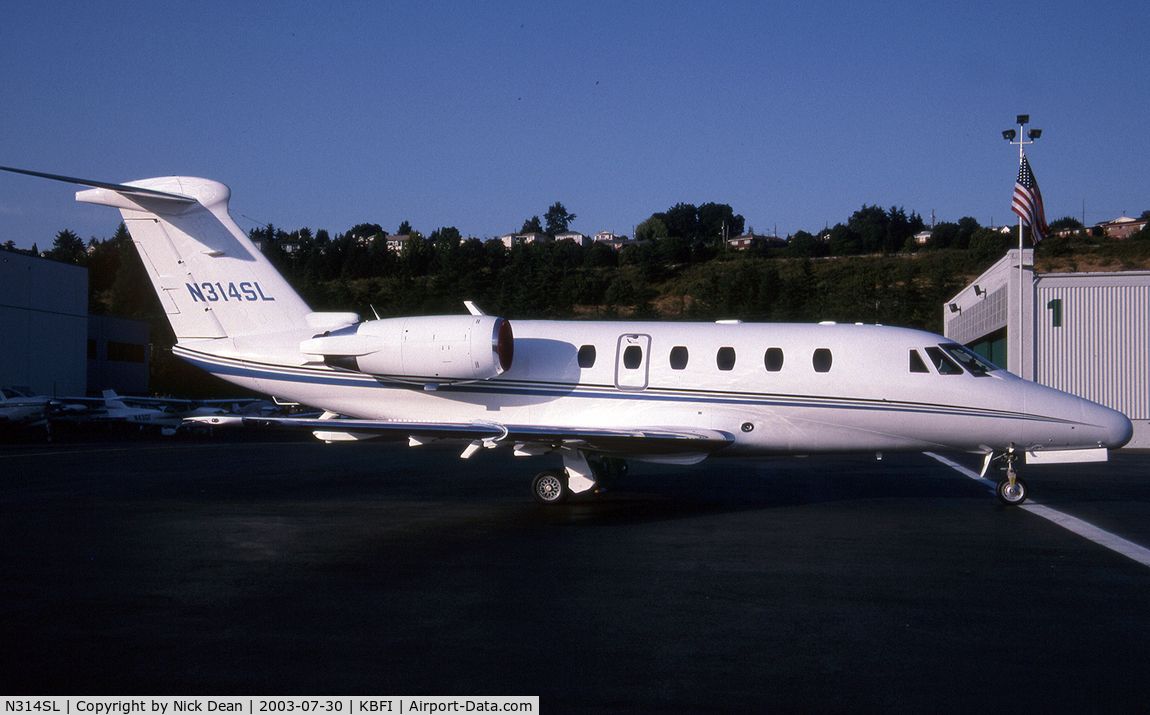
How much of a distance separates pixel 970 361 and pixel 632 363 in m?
5.11

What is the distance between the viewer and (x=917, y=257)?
89.8 m

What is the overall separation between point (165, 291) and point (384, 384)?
400 centimetres

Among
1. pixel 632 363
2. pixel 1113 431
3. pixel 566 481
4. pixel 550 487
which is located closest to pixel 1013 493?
pixel 1113 431

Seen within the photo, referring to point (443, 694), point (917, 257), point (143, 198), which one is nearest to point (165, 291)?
point (143, 198)

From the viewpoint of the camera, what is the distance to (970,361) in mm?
12758

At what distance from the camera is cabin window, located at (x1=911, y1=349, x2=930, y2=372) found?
498 inches

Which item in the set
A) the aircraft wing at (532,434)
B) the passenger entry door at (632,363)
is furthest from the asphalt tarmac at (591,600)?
the passenger entry door at (632,363)

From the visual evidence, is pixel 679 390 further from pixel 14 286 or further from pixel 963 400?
pixel 14 286

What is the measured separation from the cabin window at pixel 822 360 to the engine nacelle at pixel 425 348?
4.61 metres

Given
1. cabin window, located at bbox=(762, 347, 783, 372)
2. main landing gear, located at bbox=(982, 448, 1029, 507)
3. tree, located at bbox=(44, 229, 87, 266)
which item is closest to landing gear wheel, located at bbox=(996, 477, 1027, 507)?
main landing gear, located at bbox=(982, 448, 1029, 507)

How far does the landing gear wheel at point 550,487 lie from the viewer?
12.8 m

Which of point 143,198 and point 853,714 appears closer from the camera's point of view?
point 853,714

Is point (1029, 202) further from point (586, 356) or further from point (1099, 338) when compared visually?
point (586, 356)

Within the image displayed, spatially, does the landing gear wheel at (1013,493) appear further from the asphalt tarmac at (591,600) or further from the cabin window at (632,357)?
the cabin window at (632,357)
